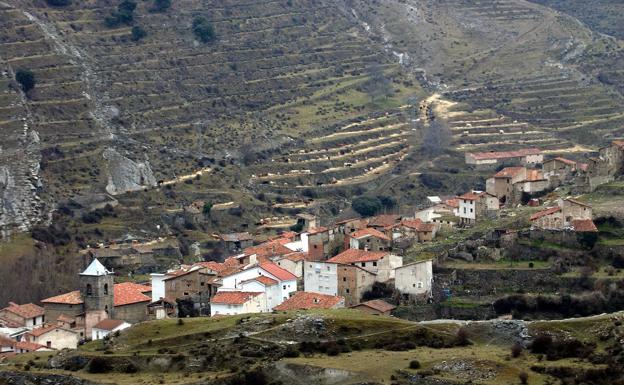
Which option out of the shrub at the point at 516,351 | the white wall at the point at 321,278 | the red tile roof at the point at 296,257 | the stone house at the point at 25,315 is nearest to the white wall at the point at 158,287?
the stone house at the point at 25,315

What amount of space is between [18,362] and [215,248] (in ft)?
109

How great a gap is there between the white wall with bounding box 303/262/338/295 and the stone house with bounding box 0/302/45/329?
1381 centimetres

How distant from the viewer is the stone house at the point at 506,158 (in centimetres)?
11567

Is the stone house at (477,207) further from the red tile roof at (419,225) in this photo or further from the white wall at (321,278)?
the white wall at (321,278)

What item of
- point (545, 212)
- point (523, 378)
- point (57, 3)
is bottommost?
point (523, 378)

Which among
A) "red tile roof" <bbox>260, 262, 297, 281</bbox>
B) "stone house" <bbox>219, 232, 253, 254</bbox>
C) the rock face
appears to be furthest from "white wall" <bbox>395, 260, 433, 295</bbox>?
the rock face

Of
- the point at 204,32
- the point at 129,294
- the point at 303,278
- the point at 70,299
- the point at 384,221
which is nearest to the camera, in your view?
the point at 70,299

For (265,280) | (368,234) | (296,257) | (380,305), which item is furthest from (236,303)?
(368,234)

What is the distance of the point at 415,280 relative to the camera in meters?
79.1

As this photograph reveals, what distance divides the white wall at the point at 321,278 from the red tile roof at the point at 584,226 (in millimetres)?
12655

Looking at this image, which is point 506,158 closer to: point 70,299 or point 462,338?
point 70,299

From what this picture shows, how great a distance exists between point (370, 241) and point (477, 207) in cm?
898

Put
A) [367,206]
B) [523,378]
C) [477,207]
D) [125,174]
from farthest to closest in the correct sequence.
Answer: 1. [125,174]
2. [367,206]
3. [477,207]
4. [523,378]

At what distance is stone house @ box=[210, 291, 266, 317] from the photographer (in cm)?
7669
